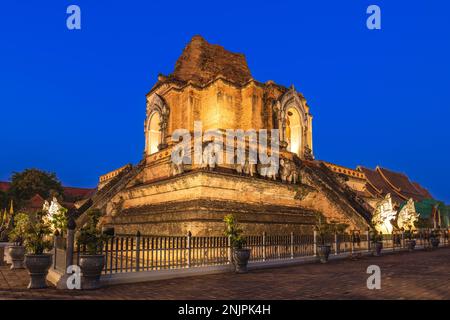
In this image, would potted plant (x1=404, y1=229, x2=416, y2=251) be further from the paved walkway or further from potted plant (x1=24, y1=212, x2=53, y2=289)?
potted plant (x1=24, y1=212, x2=53, y2=289)

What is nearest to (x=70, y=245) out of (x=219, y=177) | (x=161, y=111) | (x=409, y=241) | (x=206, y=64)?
(x=219, y=177)

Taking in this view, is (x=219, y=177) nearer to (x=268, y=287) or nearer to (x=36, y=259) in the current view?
(x=268, y=287)

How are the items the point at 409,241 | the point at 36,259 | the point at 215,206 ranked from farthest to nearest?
the point at 409,241 → the point at 215,206 → the point at 36,259

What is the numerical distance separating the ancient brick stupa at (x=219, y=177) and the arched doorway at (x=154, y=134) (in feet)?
0.27

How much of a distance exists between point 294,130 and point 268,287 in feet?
71.9

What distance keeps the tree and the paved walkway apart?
146 ft

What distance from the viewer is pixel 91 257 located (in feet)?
28.0

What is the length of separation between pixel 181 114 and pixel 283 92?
8.55m

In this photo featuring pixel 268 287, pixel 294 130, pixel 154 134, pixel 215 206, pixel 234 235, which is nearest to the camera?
pixel 268 287

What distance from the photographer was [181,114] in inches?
1038

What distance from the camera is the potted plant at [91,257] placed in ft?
27.7

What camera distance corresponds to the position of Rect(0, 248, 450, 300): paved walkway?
7.69 meters

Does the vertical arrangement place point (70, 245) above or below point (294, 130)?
below
